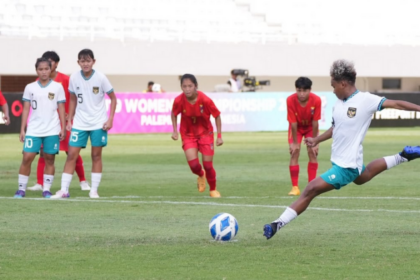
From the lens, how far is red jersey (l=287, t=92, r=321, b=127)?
14367mm

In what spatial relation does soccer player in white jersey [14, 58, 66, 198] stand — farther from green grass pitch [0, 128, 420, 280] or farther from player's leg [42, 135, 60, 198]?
green grass pitch [0, 128, 420, 280]

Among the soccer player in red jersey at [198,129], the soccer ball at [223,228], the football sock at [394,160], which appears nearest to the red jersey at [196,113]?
the soccer player in red jersey at [198,129]

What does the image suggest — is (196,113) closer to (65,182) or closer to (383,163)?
(65,182)

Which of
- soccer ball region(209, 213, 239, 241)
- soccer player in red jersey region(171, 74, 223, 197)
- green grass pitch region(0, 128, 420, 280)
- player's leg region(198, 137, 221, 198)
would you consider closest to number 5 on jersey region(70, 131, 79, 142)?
green grass pitch region(0, 128, 420, 280)

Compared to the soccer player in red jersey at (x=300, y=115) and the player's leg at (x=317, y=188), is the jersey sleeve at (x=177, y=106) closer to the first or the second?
the soccer player in red jersey at (x=300, y=115)

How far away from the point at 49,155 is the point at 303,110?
12.7 feet

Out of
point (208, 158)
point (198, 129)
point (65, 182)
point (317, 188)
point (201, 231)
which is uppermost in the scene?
point (198, 129)

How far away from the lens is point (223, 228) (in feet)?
29.2

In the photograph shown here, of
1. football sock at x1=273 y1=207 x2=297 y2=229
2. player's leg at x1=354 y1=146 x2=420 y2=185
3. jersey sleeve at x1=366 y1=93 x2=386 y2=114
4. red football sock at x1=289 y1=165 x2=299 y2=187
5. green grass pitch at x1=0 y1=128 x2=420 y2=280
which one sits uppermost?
jersey sleeve at x1=366 y1=93 x2=386 y2=114

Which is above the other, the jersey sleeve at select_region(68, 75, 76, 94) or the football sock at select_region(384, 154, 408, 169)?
the jersey sleeve at select_region(68, 75, 76, 94)

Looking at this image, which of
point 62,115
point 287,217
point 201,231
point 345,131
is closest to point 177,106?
point 62,115

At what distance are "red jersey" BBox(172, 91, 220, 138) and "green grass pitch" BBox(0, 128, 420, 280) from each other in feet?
3.23

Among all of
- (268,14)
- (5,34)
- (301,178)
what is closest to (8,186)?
(301,178)

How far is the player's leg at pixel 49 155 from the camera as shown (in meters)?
13.6
